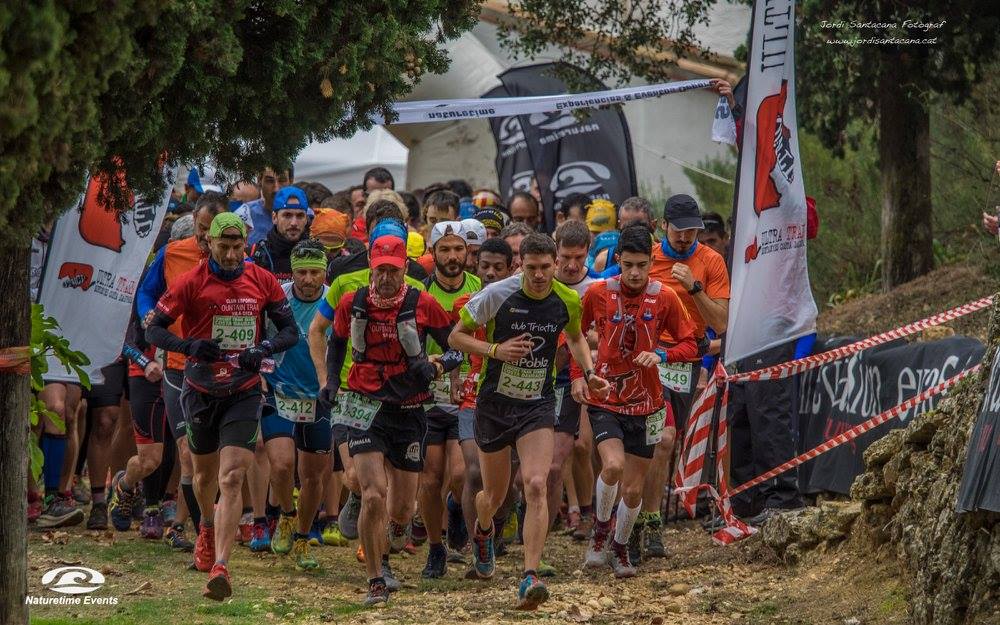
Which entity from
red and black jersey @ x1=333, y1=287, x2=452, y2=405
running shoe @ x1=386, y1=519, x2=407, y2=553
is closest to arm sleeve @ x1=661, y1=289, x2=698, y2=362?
red and black jersey @ x1=333, y1=287, x2=452, y2=405

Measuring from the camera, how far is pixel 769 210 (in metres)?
11.0

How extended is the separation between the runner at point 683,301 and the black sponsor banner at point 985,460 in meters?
3.72

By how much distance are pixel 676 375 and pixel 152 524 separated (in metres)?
4.35

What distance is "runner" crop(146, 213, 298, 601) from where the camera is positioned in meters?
9.34

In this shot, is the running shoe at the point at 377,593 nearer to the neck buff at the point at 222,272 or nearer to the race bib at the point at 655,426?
the race bib at the point at 655,426

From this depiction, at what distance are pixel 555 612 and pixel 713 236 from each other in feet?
16.7

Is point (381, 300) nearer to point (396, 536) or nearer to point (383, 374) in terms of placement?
point (383, 374)

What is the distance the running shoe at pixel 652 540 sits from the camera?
35.4 ft

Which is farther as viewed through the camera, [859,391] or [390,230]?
[859,391]

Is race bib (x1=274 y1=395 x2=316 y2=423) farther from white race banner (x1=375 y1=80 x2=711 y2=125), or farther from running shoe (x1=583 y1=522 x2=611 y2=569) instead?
white race banner (x1=375 y1=80 x2=711 y2=125)

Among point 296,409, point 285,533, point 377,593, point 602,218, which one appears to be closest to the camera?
point 377,593

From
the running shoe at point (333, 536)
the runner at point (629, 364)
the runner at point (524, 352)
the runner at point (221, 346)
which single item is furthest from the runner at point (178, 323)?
the runner at point (629, 364)

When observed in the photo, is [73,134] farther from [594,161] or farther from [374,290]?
[594,161]

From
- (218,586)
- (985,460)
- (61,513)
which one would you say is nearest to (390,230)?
(218,586)
